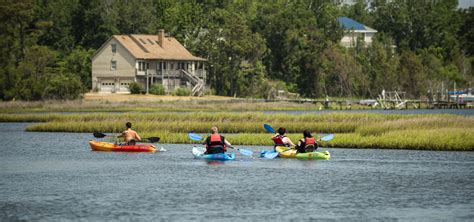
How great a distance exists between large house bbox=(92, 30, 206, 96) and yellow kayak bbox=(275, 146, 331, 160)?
251ft

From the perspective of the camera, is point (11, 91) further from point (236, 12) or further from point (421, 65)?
point (421, 65)

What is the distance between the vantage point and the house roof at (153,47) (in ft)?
434

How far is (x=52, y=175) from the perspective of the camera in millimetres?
49094

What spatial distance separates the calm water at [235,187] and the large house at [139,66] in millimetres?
70182

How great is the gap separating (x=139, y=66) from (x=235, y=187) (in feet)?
294

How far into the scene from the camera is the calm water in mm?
37219

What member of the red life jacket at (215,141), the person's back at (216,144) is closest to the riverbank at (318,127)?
the person's back at (216,144)

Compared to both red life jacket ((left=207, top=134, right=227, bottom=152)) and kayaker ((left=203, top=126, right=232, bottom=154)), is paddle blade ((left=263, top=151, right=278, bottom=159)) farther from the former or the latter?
red life jacket ((left=207, top=134, right=227, bottom=152))

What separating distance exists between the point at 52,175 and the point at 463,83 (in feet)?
373

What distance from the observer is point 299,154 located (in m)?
54.3

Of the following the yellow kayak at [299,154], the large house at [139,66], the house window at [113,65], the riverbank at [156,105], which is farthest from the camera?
the house window at [113,65]

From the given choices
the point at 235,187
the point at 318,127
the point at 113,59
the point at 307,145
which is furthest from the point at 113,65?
the point at 235,187

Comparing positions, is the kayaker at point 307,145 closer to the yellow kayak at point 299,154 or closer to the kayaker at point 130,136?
the yellow kayak at point 299,154

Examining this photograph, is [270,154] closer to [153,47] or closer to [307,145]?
[307,145]
